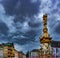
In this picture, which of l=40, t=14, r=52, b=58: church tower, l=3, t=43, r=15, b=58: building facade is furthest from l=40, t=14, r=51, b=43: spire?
l=3, t=43, r=15, b=58: building facade

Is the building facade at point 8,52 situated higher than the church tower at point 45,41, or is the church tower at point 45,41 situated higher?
the building facade at point 8,52

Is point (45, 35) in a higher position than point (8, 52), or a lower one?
lower

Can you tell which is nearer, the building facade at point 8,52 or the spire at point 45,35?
the spire at point 45,35

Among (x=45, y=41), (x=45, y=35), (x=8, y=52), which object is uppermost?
(x=8, y=52)

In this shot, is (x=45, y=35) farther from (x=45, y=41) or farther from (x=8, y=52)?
(x=8, y=52)

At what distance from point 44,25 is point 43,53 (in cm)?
738

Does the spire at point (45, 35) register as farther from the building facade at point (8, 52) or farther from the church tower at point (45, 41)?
the building facade at point (8, 52)

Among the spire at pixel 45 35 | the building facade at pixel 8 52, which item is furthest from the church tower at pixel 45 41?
the building facade at pixel 8 52

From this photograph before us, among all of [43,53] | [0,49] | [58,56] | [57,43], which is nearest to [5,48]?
[0,49]

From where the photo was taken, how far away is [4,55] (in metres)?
126

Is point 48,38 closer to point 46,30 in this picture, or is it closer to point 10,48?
point 46,30

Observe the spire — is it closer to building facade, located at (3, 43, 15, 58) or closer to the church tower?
the church tower

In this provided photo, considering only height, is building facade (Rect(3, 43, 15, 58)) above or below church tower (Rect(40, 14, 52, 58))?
above

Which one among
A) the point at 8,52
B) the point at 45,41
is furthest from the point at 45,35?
the point at 8,52
